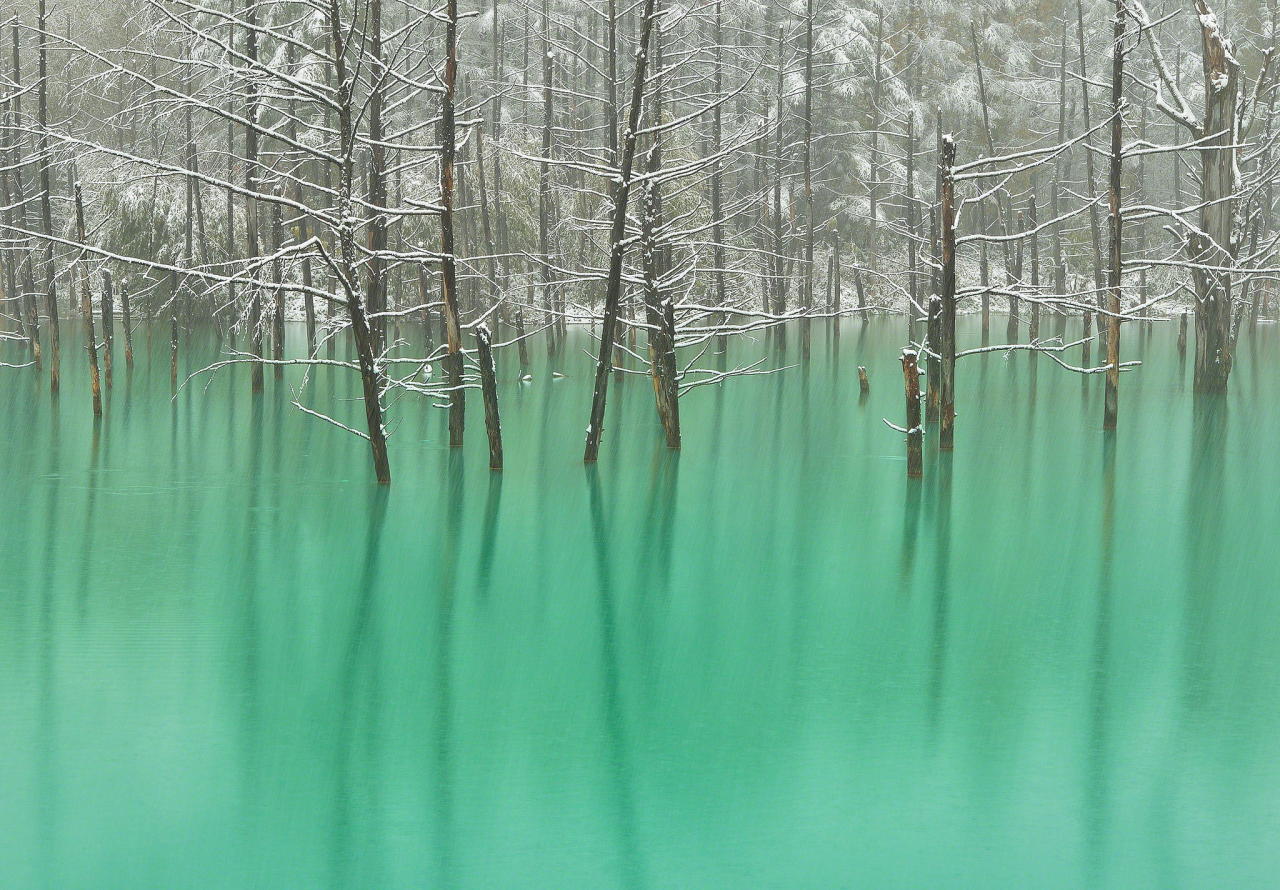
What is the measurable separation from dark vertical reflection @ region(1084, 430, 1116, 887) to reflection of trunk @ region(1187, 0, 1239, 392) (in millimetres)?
11391

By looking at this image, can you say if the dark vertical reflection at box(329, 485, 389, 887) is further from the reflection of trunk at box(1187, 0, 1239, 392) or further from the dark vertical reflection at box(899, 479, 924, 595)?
the reflection of trunk at box(1187, 0, 1239, 392)

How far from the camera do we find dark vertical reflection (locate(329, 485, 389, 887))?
6.63m

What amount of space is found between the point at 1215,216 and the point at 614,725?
21.3 metres

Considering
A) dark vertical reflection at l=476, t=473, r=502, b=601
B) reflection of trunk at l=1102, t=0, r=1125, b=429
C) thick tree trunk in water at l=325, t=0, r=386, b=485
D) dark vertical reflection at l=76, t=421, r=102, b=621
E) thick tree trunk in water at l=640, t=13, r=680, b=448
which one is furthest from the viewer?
reflection of trunk at l=1102, t=0, r=1125, b=429

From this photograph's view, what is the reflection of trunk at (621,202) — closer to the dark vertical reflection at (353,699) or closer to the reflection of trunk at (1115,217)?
the dark vertical reflection at (353,699)

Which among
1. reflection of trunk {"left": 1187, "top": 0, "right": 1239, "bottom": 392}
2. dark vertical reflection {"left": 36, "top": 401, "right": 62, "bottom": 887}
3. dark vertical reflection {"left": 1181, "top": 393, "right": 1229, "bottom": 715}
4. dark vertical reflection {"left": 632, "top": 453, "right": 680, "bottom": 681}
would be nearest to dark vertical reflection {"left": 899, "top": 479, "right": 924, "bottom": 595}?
dark vertical reflection {"left": 632, "top": 453, "right": 680, "bottom": 681}

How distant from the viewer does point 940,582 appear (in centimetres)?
1275

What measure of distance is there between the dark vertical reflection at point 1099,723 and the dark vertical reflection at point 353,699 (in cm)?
348

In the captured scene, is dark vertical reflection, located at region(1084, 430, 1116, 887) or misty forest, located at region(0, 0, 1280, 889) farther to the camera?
misty forest, located at region(0, 0, 1280, 889)

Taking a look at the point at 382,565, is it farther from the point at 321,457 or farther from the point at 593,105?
the point at 593,105

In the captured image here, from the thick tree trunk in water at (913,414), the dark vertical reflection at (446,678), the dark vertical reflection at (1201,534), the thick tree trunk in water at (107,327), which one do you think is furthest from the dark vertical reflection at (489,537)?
the thick tree trunk in water at (107,327)

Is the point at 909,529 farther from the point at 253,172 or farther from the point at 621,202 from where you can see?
the point at 253,172

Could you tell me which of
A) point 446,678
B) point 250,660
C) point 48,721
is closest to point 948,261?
point 446,678

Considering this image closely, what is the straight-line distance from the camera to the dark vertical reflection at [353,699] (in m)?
6.63
